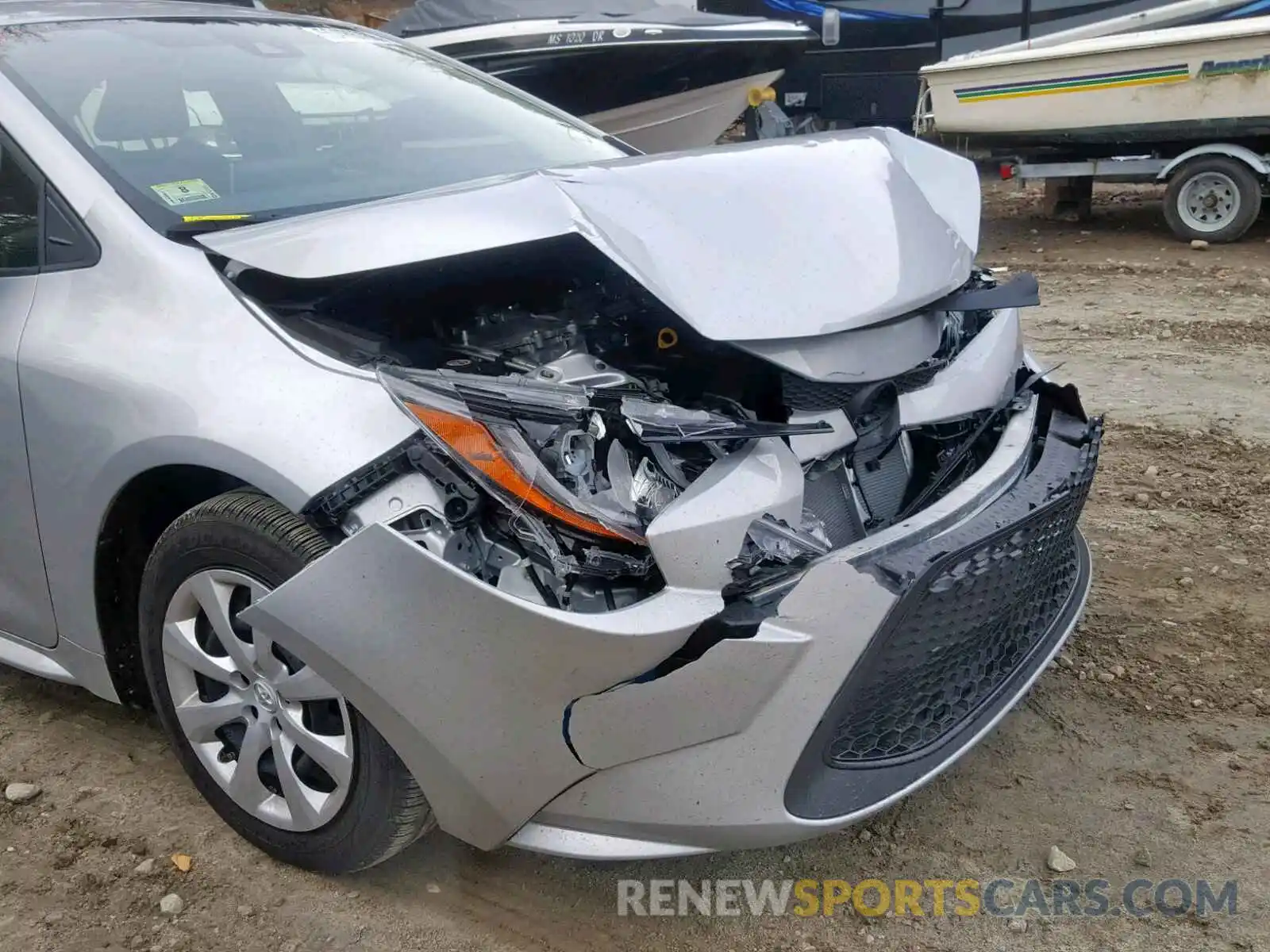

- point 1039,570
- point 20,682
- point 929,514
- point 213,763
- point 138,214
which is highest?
point 138,214

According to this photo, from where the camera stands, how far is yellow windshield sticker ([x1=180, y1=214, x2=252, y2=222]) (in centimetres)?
224

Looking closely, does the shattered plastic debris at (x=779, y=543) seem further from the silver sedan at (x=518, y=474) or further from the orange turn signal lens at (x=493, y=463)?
the orange turn signal lens at (x=493, y=463)

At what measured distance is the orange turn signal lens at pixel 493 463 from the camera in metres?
1.74

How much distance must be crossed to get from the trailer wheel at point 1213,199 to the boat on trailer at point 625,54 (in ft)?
11.0

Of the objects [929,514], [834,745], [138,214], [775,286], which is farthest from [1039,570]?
[138,214]

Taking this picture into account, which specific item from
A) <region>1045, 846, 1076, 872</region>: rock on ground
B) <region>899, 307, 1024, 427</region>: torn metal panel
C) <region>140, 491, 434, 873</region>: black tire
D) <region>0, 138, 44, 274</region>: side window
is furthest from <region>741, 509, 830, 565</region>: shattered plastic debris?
<region>0, 138, 44, 274</region>: side window

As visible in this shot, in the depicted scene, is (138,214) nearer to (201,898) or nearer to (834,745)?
(201,898)

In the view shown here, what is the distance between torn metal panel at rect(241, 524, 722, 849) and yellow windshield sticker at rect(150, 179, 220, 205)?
984 millimetres

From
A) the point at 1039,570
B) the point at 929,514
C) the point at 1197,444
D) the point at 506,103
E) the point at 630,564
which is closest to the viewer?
the point at 630,564

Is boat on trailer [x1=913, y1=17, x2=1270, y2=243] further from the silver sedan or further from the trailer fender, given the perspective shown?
the silver sedan

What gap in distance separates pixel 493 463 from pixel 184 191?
114 cm

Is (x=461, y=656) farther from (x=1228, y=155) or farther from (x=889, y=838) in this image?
(x=1228, y=155)

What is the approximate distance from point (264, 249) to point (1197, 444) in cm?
364

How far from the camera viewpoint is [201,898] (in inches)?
84.4
